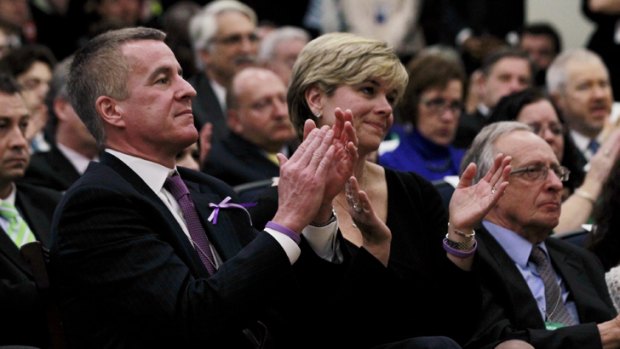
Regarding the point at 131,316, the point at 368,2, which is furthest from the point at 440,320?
the point at 368,2

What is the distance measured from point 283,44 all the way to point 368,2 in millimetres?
1306

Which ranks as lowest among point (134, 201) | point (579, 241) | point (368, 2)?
point (368, 2)

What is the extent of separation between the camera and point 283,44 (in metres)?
8.73

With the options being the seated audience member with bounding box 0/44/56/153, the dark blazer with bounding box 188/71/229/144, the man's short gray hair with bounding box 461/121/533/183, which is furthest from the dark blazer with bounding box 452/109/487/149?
the man's short gray hair with bounding box 461/121/533/183

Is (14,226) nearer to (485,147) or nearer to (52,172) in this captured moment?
(52,172)

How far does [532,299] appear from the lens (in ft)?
13.5

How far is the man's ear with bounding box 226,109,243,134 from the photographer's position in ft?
21.6

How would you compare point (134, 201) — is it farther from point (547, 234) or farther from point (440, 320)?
point (547, 234)

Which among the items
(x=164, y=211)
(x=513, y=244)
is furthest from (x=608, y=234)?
(x=164, y=211)

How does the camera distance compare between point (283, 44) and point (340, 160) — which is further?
point (283, 44)

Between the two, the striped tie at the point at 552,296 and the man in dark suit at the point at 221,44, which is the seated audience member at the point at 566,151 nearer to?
the striped tie at the point at 552,296

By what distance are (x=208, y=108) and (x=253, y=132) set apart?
3.71 feet

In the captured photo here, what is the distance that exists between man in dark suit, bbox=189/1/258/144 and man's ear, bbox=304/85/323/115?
3684mm

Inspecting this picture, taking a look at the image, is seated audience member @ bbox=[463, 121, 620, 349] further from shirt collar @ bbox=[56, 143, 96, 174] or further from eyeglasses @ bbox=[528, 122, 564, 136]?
shirt collar @ bbox=[56, 143, 96, 174]
